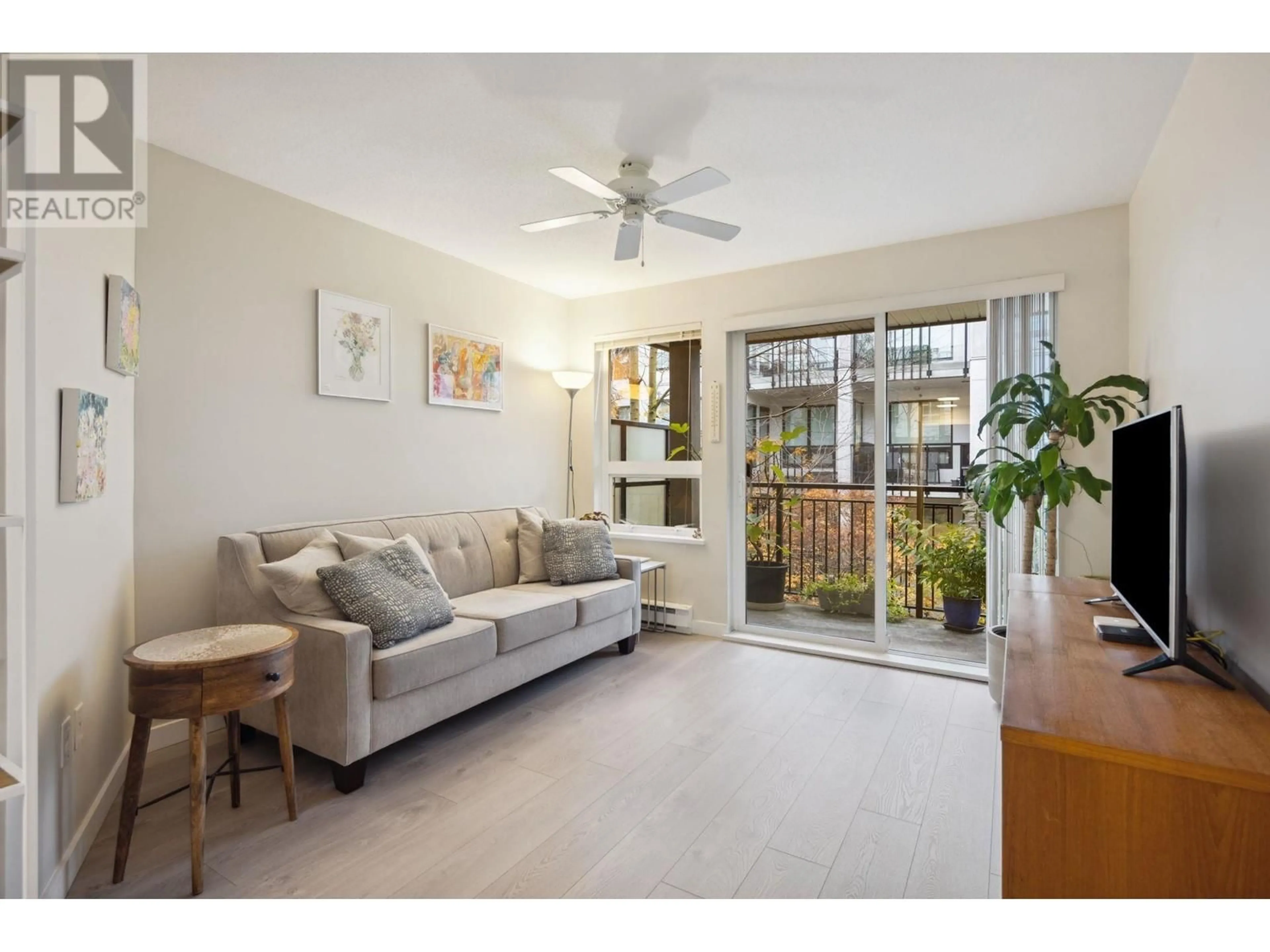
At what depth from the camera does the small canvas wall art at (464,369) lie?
12.7 feet

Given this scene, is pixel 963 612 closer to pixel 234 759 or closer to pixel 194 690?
pixel 234 759

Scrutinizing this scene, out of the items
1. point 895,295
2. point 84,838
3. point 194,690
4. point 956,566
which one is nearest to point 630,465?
point 895,295

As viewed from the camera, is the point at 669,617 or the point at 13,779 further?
the point at 669,617

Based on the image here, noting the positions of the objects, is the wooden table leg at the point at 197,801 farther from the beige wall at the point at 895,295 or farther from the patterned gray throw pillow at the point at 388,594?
the beige wall at the point at 895,295

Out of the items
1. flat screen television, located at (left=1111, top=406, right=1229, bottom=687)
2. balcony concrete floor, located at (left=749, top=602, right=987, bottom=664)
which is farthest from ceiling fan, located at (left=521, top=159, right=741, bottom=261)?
balcony concrete floor, located at (left=749, top=602, right=987, bottom=664)

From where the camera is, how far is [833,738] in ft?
9.01

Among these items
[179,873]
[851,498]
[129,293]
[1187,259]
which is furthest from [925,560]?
[129,293]

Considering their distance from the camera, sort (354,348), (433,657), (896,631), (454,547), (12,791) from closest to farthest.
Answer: (12,791) → (433,657) → (354,348) → (454,547) → (896,631)

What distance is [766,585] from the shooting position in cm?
455

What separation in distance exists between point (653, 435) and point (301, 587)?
2.87 m

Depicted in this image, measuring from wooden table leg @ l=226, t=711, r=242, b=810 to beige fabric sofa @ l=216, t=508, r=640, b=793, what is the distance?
21cm

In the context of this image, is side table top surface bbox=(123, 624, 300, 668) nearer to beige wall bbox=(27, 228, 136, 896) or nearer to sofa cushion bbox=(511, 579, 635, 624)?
beige wall bbox=(27, 228, 136, 896)

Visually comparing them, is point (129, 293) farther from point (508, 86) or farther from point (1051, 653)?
point (1051, 653)
